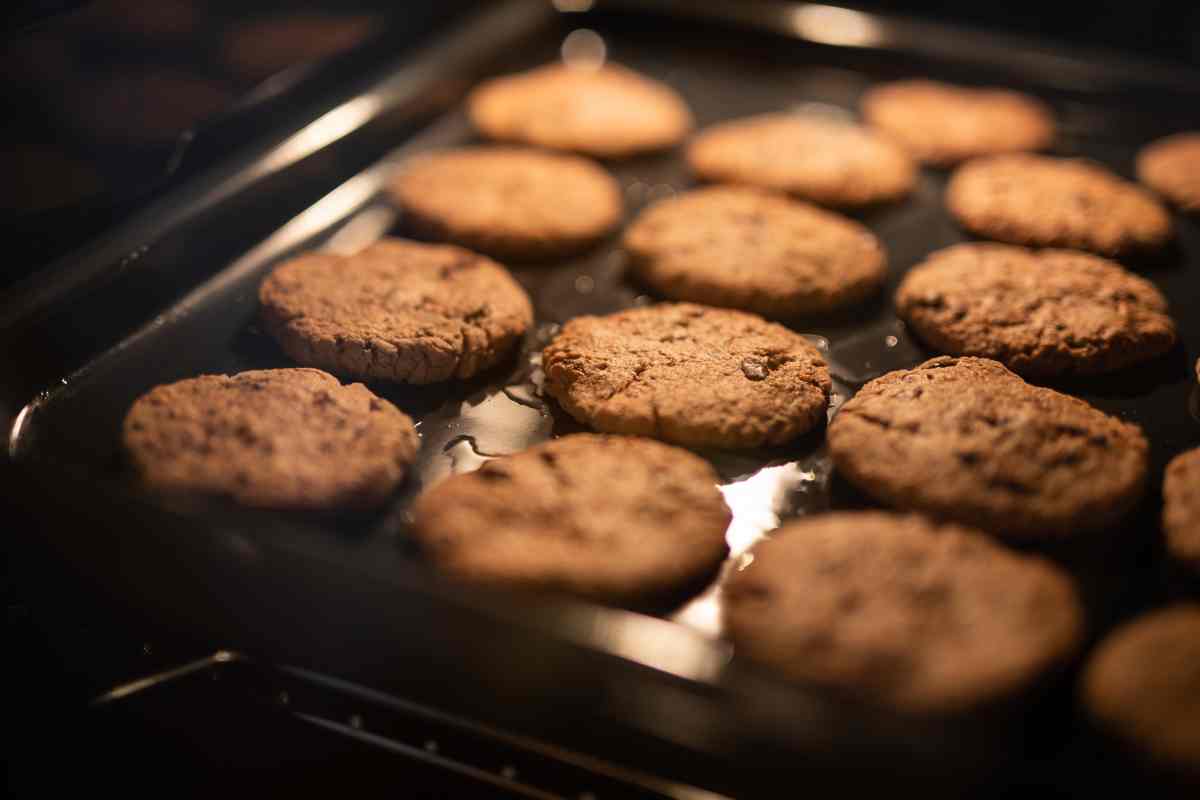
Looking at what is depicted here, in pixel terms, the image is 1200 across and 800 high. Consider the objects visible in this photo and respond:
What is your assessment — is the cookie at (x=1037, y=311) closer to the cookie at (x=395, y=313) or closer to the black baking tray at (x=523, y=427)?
the black baking tray at (x=523, y=427)

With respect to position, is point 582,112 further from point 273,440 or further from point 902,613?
point 902,613

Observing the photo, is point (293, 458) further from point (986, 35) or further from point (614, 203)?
point (986, 35)

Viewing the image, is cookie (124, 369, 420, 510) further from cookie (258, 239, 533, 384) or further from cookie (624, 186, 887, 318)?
cookie (624, 186, 887, 318)

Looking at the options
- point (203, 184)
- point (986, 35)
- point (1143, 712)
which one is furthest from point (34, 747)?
point (986, 35)

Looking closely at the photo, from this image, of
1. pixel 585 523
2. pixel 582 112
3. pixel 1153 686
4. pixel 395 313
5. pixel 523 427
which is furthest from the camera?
pixel 582 112

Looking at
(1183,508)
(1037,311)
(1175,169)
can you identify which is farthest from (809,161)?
(1183,508)

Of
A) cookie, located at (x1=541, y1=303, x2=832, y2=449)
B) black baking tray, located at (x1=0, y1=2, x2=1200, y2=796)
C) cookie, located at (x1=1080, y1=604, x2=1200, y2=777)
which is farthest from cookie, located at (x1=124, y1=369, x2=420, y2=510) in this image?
cookie, located at (x1=1080, y1=604, x2=1200, y2=777)

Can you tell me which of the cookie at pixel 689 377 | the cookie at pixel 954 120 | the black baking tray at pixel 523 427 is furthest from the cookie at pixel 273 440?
the cookie at pixel 954 120
